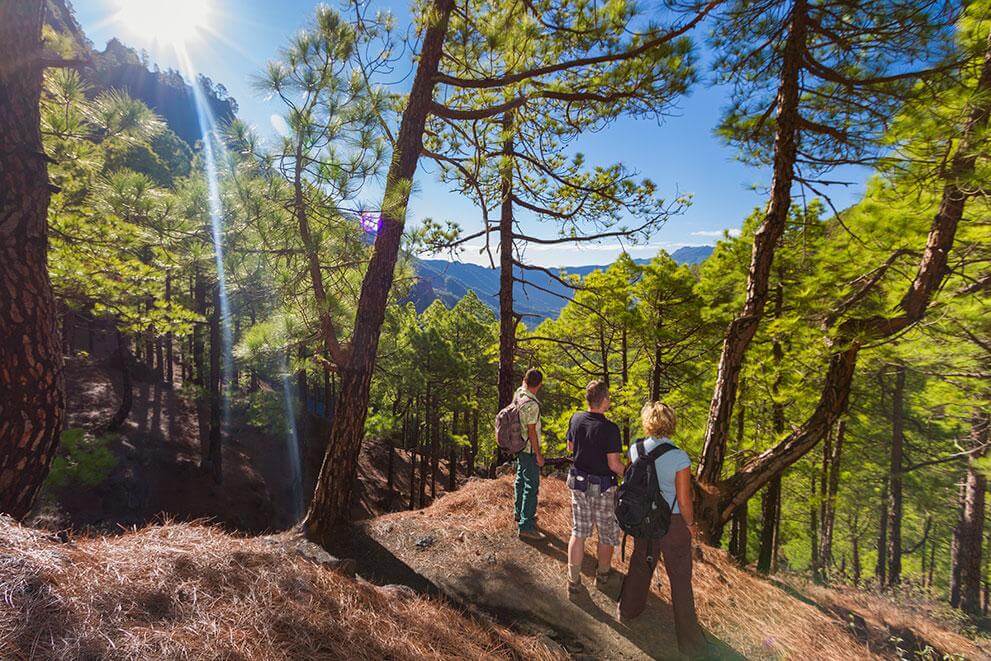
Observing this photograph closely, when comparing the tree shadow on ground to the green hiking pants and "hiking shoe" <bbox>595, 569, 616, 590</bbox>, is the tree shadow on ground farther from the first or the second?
the green hiking pants

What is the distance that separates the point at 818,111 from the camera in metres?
5.33

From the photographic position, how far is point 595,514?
4.04m

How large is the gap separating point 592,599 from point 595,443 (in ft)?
5.28

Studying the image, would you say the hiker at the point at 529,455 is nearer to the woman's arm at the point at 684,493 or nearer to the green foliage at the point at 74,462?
the woman's arm at the point at 684,493

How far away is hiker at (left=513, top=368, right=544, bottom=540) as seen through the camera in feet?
15.6

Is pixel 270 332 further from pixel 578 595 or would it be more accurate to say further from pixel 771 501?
pixel 771 501

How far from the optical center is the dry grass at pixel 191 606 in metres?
1.58

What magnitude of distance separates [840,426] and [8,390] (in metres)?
17.5

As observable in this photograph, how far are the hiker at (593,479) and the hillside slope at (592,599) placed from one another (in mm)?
462

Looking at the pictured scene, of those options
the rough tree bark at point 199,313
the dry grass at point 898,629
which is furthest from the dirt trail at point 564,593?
the rough tree bark at point 199,313

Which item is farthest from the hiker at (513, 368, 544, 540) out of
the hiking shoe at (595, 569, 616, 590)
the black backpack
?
the black backpack

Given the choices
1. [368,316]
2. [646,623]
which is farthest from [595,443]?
[368,316]

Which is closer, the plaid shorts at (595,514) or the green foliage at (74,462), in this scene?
the plaid shorts at (595,514)

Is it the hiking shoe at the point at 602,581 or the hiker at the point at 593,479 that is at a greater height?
the hiker at the point at 593,479
